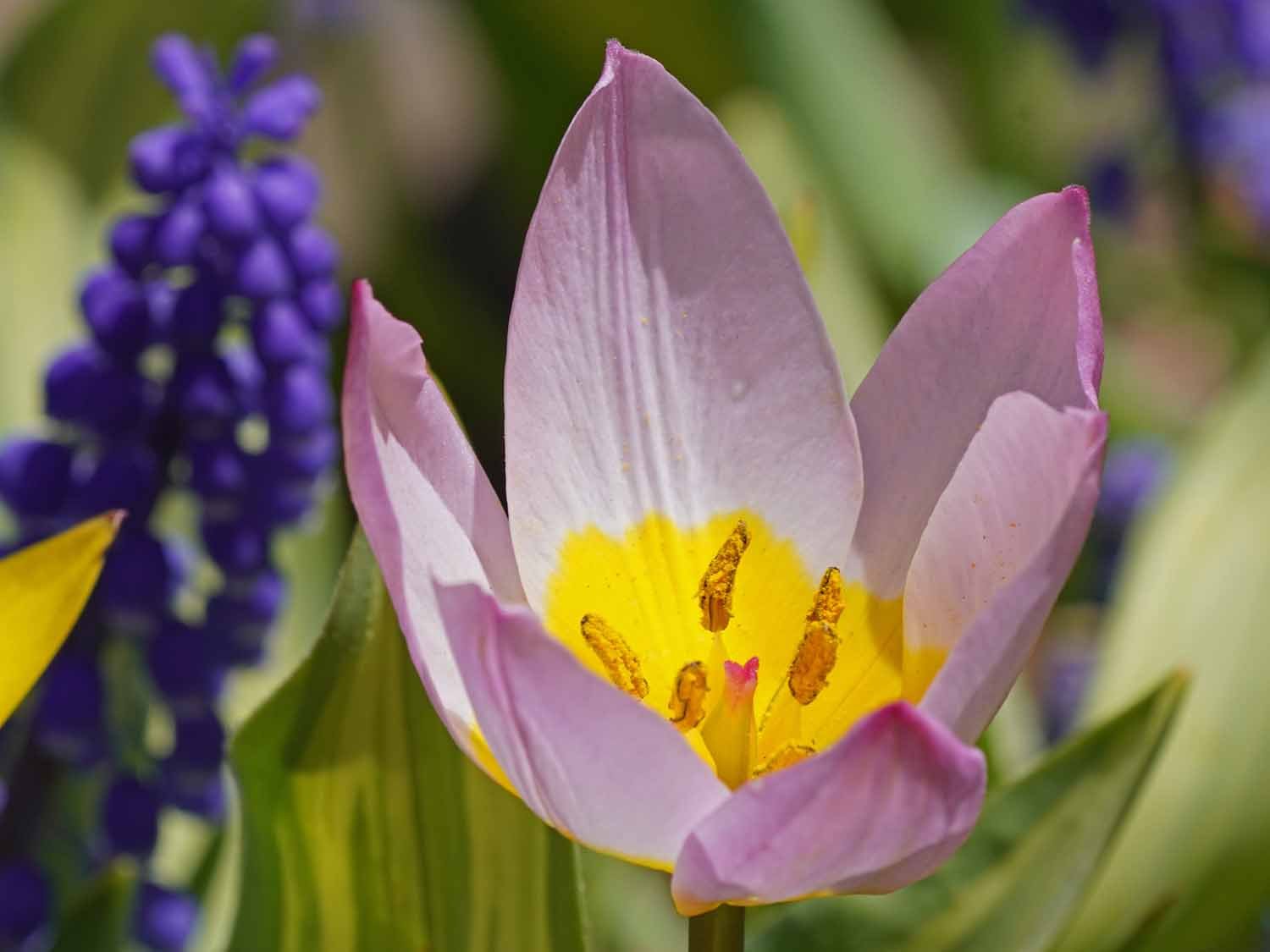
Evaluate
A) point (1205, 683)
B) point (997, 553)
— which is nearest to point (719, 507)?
point (997, 553)

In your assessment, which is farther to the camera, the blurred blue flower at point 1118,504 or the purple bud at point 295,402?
→ the blurred blue flower at point 1118,504

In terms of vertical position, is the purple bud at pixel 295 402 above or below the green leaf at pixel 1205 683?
above

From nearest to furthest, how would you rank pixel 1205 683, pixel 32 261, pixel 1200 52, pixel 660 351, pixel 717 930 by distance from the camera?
pixel 717 930 < pixel 660 351 < pixel 1205 683 < pixel 32 261 < pixel 1200 52

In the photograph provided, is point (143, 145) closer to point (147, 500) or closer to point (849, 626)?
point (147, 500)

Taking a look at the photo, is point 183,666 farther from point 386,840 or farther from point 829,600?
point 829,600

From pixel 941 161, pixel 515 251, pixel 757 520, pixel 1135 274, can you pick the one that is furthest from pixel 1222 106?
pixel 757 520

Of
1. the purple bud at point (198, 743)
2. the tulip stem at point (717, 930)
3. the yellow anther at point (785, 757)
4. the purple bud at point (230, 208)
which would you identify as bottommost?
the purple bud at point (198, 743)

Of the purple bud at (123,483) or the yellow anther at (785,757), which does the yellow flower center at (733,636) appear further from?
the purple bud at (123,483)

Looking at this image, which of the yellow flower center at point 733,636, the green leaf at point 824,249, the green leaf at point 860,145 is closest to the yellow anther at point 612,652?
the yellow flower center at point 733,636
